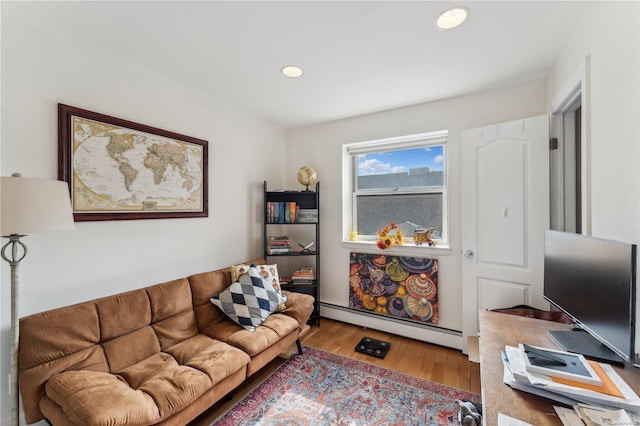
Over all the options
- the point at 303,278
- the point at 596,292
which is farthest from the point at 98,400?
the point at 596,292

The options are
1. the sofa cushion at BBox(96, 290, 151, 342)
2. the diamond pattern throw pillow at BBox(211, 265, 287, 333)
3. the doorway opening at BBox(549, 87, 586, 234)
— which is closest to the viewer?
the sofa cushion at BBox(96, 290, 151, 342)

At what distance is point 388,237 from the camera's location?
9.40 feet

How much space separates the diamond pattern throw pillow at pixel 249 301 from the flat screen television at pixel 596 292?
6.09 feet

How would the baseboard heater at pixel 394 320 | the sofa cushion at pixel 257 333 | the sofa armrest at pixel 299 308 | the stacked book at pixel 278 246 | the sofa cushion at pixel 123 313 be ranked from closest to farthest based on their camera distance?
the sofa cushion at pixel 123 313, the sofa cushion at pixel 257 333, the sofa armrest at pixel 299 308, the baseboard heater at pixel 394 320, the stacked book at pixel 278 246

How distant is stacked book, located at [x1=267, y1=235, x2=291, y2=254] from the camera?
304cm

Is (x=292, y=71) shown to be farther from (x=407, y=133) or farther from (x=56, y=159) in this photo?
(x=56, y=159)

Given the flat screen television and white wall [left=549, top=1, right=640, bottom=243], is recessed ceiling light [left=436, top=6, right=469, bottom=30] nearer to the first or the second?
white wall [left=549, top=1, right=640, bottom=243]

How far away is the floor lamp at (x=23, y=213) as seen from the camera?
1.17m

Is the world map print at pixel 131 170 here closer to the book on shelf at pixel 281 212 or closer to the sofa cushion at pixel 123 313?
the sofa cushion at pixel 123 313

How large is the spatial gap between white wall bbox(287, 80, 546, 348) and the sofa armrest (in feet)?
2.68

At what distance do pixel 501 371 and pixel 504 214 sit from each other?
149cm

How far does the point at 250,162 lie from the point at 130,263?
1533mm

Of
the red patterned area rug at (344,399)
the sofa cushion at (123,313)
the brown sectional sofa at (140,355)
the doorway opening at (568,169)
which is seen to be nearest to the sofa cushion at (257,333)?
the brown sectional sofa at (140,355)

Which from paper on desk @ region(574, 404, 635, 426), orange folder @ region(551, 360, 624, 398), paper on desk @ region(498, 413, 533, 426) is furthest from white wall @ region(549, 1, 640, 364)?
paper on desk @ region(498, 413, 533, 426)
